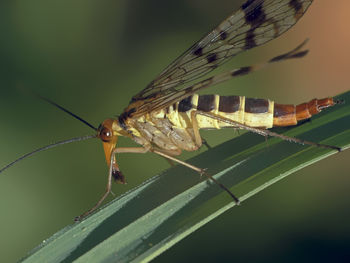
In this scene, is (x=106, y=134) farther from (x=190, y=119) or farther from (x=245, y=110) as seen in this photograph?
(x=245, y=110)

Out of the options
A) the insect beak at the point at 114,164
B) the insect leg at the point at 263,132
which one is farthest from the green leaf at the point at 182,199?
the insect beak at the point at 114,164

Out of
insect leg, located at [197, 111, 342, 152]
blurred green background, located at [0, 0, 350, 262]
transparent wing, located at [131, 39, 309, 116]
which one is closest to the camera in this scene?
transparent wing, located at [131, 39, 309, 116]

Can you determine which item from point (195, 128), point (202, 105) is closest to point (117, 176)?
point (195, 128)

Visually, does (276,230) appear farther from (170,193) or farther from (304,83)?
(304,83)

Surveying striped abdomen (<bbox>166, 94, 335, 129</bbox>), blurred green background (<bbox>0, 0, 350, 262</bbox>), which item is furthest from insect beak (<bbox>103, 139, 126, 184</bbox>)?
blurred green background (<bbox>0, 0, 350, 262</bbox>)

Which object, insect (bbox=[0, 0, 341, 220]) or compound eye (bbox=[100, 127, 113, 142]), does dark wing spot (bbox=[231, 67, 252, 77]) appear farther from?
compound eye (bbox=[100, 127, 113, 142])

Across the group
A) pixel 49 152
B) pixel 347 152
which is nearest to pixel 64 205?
pixel 49 152

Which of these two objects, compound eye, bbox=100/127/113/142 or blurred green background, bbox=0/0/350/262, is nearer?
compound eye, bbox=100/127/113/142
